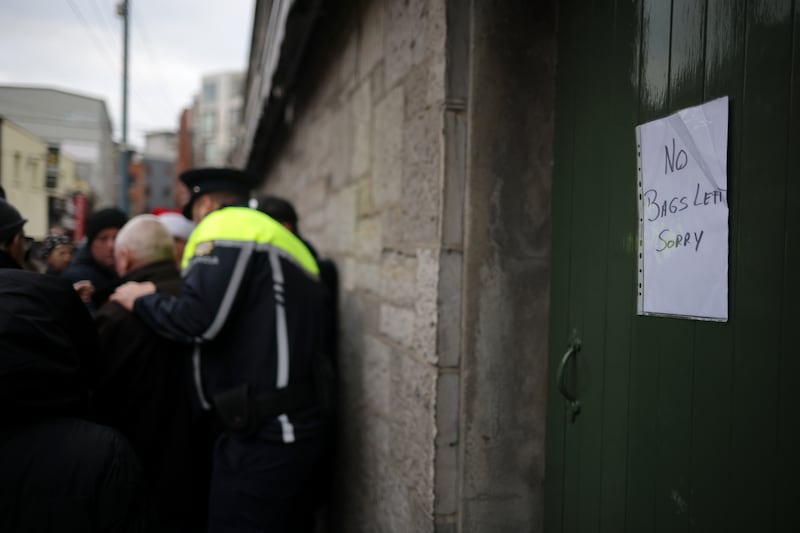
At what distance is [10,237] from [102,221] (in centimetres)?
196

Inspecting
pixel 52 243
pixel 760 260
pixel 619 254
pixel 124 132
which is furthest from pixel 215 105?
pixel 760 260

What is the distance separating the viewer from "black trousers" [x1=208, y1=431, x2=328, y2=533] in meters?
2.12

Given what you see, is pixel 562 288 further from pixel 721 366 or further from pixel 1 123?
pixel 1 123

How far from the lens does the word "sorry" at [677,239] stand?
3.54 feet

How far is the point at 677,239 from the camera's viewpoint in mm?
1132

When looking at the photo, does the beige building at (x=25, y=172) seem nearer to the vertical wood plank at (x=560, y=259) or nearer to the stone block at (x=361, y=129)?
the stone block at (x=361, y=129)

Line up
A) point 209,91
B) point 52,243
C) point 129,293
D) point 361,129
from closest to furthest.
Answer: point 129,293 → point 361,129 → point 52,243 → point 209,91

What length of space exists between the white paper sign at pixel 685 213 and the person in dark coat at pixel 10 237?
6.31ft

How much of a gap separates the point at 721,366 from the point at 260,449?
5.55 feet

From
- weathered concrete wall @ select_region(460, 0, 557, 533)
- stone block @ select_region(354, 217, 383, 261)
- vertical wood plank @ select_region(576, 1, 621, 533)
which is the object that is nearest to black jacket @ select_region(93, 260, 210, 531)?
stone block @ select_region(354, 217, 383, 261)

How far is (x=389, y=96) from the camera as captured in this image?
7.39 ft

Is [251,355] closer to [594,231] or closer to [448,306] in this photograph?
[448,306]

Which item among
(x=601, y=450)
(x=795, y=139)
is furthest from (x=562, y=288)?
Result: (x=795, y=139)

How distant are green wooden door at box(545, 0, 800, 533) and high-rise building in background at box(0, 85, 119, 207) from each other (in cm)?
3227
